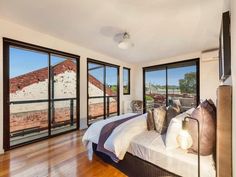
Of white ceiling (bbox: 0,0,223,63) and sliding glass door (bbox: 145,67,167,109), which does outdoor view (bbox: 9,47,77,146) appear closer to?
white ceiling (bbox: 0,0,223,63)

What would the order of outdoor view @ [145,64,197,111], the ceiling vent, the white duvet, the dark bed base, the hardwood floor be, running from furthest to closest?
outdoor view @ [145,64,197,111] → the ceiling vent → the hardwood floor → the white duvet → the dark bed base

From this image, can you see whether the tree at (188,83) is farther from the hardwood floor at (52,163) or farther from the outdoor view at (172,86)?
the hardwood floor at (52,163)

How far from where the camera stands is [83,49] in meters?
4.31

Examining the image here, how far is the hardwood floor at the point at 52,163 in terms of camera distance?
2049 mm

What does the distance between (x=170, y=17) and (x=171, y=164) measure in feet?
7.99

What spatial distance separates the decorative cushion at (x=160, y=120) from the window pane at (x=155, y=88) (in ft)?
11.2

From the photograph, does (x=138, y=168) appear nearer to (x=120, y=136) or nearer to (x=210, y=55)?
(x=120, y=136)

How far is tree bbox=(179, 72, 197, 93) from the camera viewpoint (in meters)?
4.74

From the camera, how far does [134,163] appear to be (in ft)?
6.19

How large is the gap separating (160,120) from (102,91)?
3123 mm

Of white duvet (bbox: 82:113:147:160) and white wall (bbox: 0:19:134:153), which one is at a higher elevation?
white wall (bbox: 0:19:134:153)

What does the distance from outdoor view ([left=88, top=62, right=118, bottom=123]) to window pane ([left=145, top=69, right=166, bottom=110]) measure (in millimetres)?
1388

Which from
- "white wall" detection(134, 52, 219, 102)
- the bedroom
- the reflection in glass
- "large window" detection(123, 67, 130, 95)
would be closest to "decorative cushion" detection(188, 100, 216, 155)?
the bedroom

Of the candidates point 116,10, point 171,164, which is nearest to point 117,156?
point 171,164
